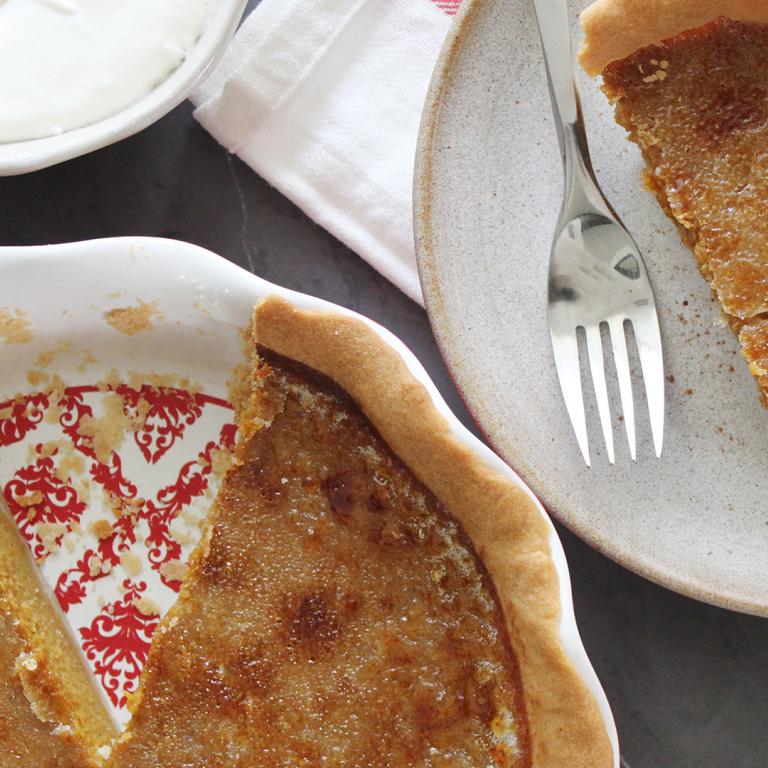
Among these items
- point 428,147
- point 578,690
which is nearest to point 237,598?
point 578,690

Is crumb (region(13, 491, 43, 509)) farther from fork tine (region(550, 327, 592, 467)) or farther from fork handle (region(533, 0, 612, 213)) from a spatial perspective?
fork handle (region(533, 0, 612, 213))

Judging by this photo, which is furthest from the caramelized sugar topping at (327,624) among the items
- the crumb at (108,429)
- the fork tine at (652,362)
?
the fork tine at (652,362)

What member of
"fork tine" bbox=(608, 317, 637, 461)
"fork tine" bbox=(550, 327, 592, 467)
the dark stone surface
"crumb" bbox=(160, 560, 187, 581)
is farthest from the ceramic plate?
"fork tine" bbox=(608, 317, 637, 461)

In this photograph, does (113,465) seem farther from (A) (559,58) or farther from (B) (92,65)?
(A) (559,58)

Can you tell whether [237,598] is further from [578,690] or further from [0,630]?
[578,690]

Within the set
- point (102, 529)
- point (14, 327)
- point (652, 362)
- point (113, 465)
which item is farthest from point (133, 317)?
point (652, 362)
